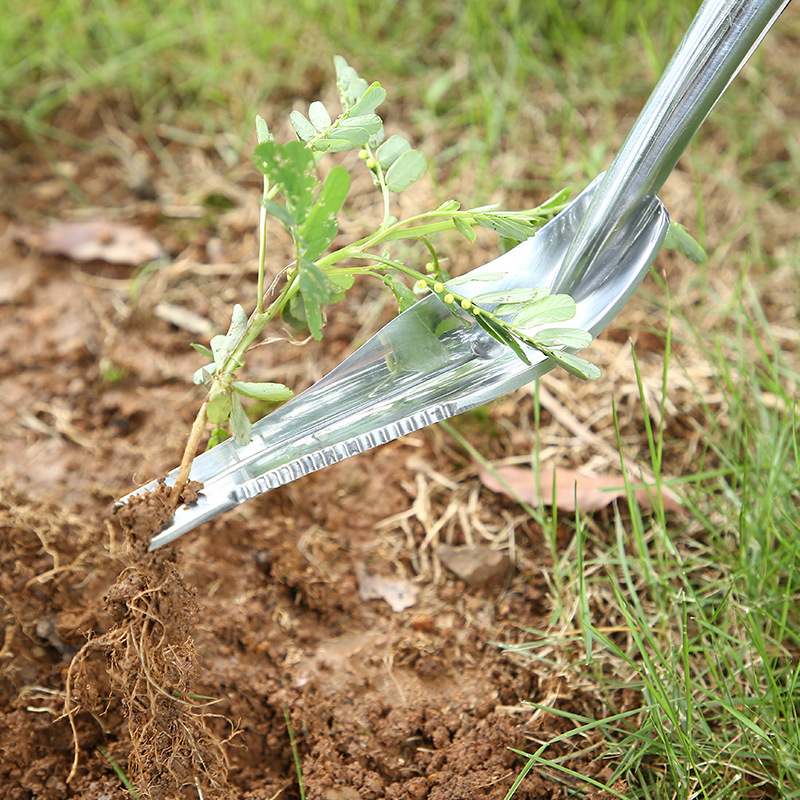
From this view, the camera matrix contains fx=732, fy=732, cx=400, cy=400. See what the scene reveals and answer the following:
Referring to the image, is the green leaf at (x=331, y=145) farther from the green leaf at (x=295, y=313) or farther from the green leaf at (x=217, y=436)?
the green leaf at (x=217, y=436)

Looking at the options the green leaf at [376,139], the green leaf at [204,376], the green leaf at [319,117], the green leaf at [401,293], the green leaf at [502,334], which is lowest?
the green leaf at [204,376]

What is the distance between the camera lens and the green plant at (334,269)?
34.1 inches

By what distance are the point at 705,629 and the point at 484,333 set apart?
579 mm

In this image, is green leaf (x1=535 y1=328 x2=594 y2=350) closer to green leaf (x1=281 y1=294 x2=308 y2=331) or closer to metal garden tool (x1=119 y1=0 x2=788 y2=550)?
metal garden tool (x1=119 y1=0 x2=788 y2=550)

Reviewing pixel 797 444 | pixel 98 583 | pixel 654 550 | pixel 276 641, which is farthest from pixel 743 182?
pixel 98 583

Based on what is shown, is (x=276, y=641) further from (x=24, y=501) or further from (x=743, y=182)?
(x=743, y=182)

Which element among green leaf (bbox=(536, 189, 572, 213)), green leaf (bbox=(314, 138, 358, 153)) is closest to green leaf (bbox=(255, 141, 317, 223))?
green leaf (bbox=(314, 138, 358, 153))

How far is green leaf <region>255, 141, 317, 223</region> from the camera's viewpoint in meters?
0.82

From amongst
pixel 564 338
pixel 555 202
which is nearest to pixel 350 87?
pixel 555 202

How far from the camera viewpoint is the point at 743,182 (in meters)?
2.06

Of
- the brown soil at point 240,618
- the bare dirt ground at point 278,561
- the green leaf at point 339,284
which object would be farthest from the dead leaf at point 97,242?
the green leaf at point 339,284

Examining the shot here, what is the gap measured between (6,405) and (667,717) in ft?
4.55

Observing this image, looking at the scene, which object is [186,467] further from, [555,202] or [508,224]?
[555,202]

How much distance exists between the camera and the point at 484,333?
112 cm
